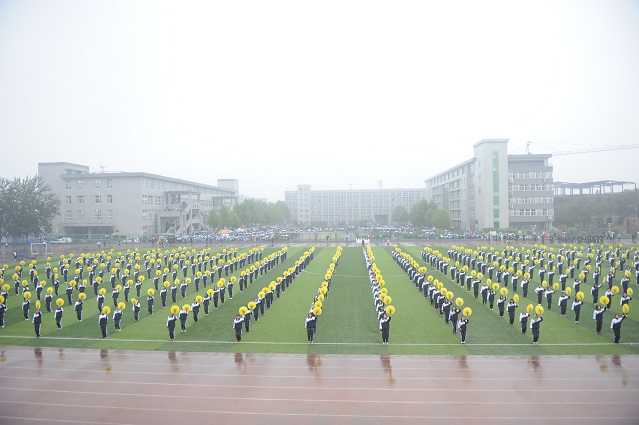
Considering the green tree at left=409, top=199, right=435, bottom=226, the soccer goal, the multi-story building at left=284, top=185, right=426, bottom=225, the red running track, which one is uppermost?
the multi-story building at left=284, top=185, right=426, bottom=225

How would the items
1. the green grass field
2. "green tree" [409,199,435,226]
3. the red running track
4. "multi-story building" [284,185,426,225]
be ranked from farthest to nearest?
1. "multi-story building" [284,185,426,225]
2. "green tree" [409,199,435,226]
3. the green grass field
4. the red running track

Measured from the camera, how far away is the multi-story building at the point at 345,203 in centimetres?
14650

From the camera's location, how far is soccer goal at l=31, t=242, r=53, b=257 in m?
43.8

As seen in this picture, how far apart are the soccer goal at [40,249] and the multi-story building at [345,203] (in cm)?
9881

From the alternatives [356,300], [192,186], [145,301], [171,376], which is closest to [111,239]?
[192,186]

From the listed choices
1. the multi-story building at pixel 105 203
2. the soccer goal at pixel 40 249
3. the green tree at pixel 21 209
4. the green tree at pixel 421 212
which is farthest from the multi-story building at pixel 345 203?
the green tree at pixel 21 209

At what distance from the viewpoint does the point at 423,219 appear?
78.5 metres

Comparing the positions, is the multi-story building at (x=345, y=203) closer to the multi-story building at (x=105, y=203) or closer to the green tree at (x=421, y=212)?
the green tree at (x=421, y=212)

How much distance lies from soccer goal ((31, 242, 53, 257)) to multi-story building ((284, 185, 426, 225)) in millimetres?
98812

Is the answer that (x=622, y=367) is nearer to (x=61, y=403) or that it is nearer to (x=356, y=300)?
(x=356, y=300)

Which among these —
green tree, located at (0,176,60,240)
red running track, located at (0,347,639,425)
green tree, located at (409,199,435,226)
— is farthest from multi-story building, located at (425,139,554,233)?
green tree, located at (0,176,60,240)

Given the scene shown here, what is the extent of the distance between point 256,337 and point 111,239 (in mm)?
49467

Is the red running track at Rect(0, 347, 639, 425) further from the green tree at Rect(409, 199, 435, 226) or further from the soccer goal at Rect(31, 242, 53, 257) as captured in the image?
the green tree at Rect(409, 199, 435, 226)

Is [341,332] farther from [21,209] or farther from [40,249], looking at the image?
[40,249]
